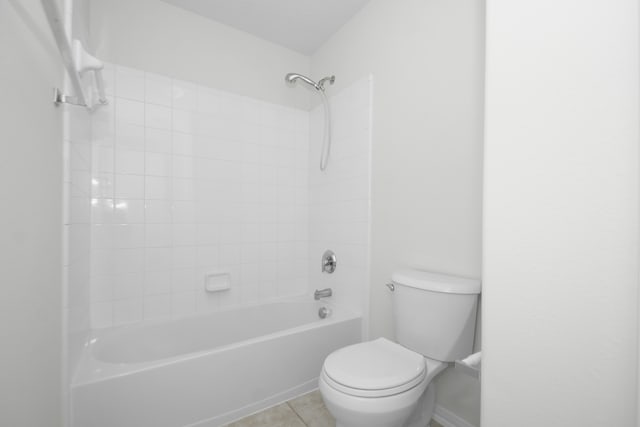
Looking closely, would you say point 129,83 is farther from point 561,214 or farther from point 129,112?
point 561,214

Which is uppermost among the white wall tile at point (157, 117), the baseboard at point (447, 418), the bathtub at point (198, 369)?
the white wall tile at point (157, 117)

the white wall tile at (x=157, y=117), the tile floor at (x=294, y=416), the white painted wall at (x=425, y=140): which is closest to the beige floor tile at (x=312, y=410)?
the tile floor at (x=294, y=416)

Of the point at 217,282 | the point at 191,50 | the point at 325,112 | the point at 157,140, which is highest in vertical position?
the point at 191,50

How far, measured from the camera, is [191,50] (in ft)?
6.17

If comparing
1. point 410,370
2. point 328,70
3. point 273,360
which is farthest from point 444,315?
point 328,70

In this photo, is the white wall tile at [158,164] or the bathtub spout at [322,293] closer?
the white wall tile at [158,164]

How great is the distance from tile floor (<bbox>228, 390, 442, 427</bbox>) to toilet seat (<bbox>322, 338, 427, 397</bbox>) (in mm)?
463

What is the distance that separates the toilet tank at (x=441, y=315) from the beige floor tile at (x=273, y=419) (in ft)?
2.25

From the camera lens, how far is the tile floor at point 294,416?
4.48 feet

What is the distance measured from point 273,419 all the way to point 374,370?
688 mm

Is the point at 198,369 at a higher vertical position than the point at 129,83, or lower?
lower

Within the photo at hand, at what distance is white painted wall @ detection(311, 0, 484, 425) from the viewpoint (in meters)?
1.25

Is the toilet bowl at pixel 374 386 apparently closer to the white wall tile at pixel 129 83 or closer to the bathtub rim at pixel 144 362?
the bathtub rim at pixel 144 362

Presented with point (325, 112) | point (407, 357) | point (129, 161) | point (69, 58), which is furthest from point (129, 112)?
point (407, 357)
